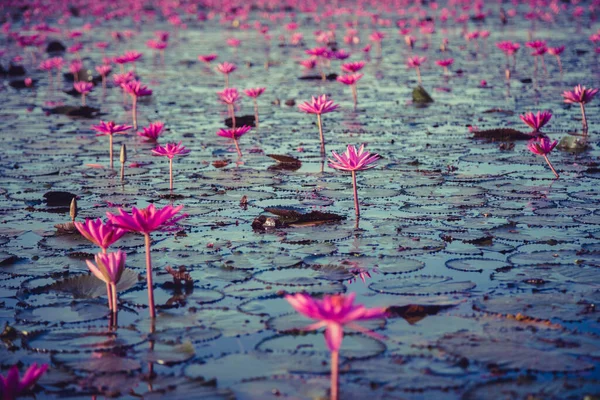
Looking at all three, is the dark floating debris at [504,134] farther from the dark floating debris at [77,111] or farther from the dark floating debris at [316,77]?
the dark floating debris at [316,77]

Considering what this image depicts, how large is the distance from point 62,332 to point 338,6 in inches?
1142

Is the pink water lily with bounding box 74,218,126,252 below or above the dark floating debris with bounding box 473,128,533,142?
below

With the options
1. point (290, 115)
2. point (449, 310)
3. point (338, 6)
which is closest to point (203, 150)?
point (290, 115)

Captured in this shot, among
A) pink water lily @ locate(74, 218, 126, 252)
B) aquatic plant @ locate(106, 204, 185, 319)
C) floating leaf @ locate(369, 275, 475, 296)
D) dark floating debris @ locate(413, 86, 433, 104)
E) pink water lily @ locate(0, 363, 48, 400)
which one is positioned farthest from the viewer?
dark floating debris @ locate(413, 86, 433, 104)

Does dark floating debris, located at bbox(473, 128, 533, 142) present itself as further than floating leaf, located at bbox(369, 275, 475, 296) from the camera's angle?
Yes

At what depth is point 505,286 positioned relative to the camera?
3.78 metres

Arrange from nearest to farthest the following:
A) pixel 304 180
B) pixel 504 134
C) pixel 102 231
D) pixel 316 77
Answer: pixel 102 231 < pixel 304 180 < pixel 504 134 < pixel 316 77

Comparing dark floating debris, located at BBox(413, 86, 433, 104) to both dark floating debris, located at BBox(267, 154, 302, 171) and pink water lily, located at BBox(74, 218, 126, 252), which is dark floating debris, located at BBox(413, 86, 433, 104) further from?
pink water lily, located at BBox(74, 218, 126, 252)

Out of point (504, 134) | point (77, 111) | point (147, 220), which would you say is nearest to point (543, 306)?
point (147, 220)

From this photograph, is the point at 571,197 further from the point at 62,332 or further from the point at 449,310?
the point at 62,332

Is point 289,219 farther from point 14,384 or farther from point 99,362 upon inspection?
point 14,384

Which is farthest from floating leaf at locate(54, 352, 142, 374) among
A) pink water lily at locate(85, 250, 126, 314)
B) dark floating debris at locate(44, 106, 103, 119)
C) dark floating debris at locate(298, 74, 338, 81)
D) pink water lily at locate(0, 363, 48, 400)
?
dark floating debris at locate(298, 74, 338, 81)

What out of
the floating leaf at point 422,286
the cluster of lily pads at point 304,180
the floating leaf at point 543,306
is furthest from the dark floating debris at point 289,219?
the floating leaf at point 543,306

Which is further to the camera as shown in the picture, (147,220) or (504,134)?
(504,134)
